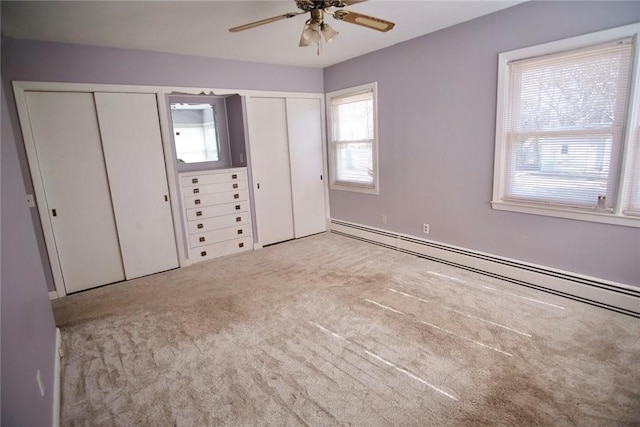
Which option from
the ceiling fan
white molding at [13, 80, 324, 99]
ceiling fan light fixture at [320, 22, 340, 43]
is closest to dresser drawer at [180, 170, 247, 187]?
white molding at [13, 80, 324, 99]

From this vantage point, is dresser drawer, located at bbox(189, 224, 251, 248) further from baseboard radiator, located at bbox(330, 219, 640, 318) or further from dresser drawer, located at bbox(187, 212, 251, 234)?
baseboard radiator, located at bbox(330, 219, 640, 318)

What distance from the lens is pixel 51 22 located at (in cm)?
271

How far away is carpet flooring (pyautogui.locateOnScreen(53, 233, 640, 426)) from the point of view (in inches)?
71.5

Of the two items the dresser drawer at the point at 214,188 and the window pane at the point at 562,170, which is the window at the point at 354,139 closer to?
the dresser drawer at the point at 214,188

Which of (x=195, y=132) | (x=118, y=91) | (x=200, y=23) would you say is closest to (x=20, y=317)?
(x=200, y=23)

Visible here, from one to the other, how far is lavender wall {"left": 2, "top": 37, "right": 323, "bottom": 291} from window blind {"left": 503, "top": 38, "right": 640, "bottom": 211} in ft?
9.77

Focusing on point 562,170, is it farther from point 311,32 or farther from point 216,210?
point 216,210

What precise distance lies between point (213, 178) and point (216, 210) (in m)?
0.41

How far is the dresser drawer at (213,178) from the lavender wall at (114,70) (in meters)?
1.06

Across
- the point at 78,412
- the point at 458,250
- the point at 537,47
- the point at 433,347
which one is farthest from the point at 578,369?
the point at 78,412

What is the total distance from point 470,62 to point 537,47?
607 mm

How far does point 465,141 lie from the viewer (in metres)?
3.45

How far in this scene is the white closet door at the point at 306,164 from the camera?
4.89m

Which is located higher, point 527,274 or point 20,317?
point 20,317
